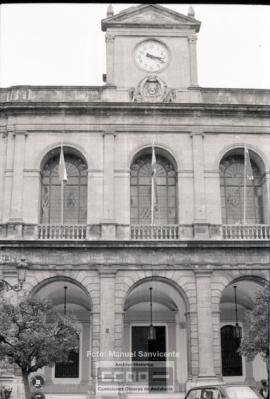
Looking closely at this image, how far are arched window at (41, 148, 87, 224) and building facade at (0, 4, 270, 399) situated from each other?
5 cm

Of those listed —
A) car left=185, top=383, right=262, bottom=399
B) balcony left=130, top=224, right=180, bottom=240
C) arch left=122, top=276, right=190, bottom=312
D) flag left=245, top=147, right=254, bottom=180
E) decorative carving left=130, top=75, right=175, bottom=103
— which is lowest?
car left=185, top=383, right=262, bottom=399

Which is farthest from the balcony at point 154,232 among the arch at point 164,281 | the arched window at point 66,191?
the arched window at point 66,191

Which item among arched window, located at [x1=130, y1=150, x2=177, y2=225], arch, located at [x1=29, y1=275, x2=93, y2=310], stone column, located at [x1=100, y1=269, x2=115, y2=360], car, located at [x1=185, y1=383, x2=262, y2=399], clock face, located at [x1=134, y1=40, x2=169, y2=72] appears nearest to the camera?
car, located at [x1=185, y1=383, x2=262, y2=399]

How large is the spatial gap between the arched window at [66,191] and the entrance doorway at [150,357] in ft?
20.6

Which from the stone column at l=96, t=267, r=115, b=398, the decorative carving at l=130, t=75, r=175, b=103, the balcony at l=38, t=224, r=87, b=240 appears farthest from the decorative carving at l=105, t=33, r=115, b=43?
the stone column at l=96, t=267, r=115, b=398

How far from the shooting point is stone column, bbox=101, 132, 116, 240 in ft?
82.0

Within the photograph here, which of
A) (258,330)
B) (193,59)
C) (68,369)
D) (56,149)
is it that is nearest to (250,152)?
(193,59)

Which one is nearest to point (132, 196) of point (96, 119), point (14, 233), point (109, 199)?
point (109, 199)

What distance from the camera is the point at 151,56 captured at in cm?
2797

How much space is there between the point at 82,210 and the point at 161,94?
6.79 metres

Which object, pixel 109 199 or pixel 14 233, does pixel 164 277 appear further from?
pixel 14 233

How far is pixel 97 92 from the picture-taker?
89.2 feet

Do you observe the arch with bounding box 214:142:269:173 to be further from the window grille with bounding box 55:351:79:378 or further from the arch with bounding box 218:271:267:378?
the window grille with bounding box 55:351:79:378

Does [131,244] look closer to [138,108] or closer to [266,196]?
[138,108]
